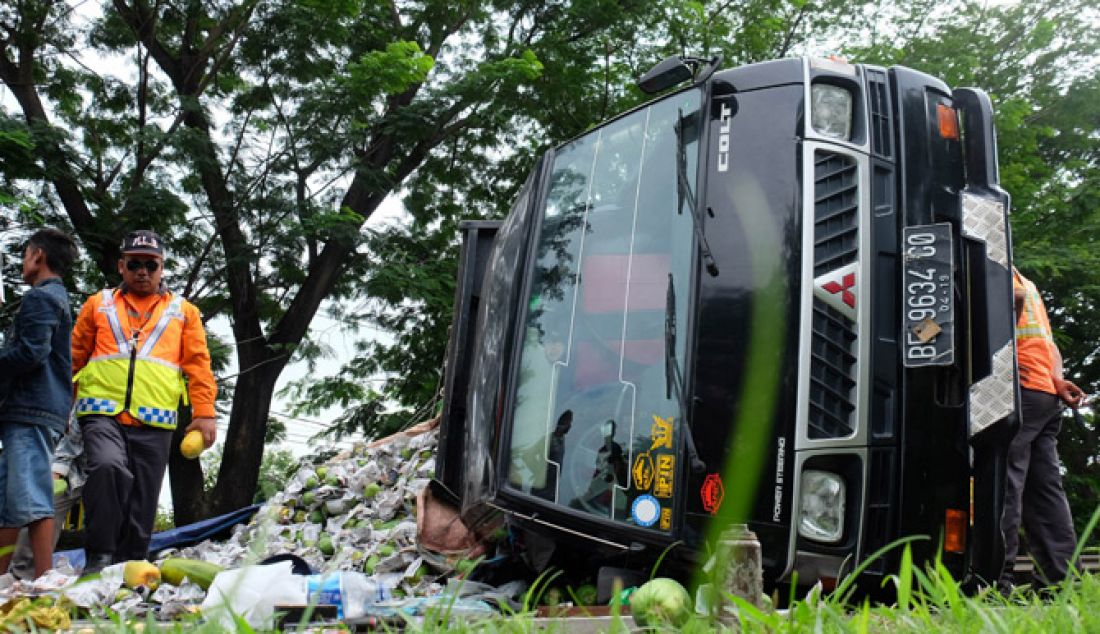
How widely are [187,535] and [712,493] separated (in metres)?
4.27

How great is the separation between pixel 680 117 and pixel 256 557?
3.20m

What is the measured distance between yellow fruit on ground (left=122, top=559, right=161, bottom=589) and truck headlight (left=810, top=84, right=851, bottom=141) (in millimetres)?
3466

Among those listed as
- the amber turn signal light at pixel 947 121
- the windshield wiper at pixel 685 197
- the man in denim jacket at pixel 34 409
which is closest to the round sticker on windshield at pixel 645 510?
the windshield wiper at pixel 685 197

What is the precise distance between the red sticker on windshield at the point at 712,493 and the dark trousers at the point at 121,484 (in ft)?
10.6

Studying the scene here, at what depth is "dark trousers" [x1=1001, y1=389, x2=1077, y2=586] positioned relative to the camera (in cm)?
486

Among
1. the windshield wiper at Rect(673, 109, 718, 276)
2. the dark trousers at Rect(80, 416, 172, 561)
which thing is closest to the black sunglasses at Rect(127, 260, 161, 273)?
the dark trousers at Rect(80, 416, 172, 561)

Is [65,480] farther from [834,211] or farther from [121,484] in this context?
[834,211]

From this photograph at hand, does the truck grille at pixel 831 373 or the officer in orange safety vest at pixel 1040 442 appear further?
the officer in orange safety vest at pixel 1040 442

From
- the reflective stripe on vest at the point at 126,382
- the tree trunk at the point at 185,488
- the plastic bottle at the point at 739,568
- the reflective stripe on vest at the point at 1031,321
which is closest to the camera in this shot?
the plastic bottle at the point at 739,568

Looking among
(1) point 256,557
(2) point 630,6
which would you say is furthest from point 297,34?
(1) point 256,557

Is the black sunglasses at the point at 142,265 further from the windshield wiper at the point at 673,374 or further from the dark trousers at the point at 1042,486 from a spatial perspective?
the dark trousers at the point at 1042,486

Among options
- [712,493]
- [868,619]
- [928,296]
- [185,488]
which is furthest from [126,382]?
[185,488]

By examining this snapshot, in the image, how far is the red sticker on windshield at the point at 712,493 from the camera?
3648 millimetres

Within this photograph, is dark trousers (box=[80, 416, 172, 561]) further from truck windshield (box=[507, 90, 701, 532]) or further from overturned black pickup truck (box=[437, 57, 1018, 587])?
truck windshield (box=[507, 90, 701, 532])
